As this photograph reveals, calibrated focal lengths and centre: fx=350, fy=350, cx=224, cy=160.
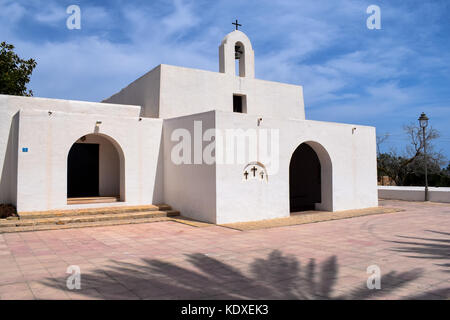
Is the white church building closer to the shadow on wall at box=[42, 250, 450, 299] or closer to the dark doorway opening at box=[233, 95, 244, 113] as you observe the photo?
the dark doorway opening at box=[233, 95, 244, 113]

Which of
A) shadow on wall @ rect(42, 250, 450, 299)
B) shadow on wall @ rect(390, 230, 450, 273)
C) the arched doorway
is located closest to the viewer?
shadow on wall @ rect(42, 250, 450, 299)

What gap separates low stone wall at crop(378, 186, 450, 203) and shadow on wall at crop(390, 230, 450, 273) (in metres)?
9.55

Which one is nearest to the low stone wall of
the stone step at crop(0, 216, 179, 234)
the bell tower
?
the bell tower

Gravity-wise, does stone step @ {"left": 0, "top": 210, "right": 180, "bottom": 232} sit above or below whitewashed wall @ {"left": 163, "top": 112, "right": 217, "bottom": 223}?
below

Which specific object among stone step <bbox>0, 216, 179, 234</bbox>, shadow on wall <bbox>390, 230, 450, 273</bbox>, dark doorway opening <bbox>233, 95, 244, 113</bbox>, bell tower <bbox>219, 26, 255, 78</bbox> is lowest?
shadow on wall <bbox>390, 230, 450, 273</bbox>

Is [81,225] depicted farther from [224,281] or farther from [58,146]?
[224,281]

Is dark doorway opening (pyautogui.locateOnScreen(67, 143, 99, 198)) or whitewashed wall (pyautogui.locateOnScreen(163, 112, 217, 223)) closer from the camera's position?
whitewashed wall (pyautogui.locateOnScreen(163, 112, 217, 223))

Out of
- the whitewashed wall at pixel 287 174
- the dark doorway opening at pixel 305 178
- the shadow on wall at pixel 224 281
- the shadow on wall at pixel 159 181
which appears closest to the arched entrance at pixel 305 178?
the dark doorway opening at pixel 305 178

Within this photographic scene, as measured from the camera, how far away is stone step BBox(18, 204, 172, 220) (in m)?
10.6

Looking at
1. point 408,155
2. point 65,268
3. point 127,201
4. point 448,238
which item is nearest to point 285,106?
point 127,201

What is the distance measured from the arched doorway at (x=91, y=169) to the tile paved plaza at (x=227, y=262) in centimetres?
476

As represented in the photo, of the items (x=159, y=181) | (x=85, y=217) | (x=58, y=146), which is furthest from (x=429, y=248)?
(x=58, y=146)

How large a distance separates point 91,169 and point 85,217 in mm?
4352
